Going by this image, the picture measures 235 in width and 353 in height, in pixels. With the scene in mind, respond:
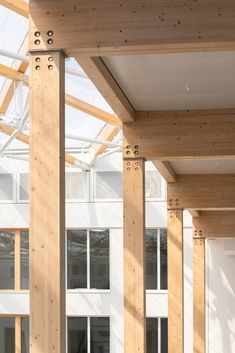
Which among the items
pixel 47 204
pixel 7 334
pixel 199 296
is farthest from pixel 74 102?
pixel 7 334

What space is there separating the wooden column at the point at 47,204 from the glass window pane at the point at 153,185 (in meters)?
14.6

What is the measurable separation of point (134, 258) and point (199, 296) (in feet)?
31.3

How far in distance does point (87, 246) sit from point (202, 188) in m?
7.20

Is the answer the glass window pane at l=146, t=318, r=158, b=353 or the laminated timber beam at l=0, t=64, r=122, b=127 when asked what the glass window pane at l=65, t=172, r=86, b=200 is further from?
the laminated timber beam at l=0, t=64, r=122, b=127

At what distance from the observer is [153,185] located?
1986 cm

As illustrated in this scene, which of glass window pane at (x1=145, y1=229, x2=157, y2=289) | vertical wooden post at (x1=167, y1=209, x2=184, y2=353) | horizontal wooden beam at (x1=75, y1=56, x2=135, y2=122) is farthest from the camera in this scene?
glass window pane at (x1=145, y1=229, x2=157, y2=289)

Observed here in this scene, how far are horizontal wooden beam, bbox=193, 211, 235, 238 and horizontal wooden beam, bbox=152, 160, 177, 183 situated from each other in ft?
14.0

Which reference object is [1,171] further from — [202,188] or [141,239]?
[141,239]

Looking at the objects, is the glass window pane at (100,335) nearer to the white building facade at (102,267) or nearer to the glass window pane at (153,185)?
the white building facade at (102,267)

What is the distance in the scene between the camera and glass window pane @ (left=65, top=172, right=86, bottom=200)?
20031 millimetres

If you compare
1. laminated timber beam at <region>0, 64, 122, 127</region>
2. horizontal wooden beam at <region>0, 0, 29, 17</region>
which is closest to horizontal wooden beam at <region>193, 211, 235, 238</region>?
laminated timber beam at <region>0, 64, 122, 127</region>

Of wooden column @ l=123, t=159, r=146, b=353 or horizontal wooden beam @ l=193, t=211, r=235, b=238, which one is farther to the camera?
horizontal wooden beam @ l=193, t=211, r=235, b=238

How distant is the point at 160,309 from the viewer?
64.0 ft

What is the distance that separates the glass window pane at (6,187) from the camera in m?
20.2
